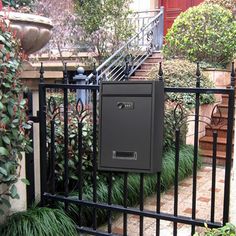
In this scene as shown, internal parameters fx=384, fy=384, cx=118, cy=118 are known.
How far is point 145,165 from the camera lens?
8.79 feet

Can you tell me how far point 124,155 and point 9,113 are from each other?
852mm

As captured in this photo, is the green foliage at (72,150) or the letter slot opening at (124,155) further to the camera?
the green foliage at (72,150)

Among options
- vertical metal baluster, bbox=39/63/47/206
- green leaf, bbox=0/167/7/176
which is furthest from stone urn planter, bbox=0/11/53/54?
green leaf, bbox=0/167/7/176

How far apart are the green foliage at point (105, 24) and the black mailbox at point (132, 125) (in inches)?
247

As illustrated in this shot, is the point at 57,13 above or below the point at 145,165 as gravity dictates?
above

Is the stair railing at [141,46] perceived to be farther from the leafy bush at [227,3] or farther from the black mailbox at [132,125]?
the black mailbox at [132,125]

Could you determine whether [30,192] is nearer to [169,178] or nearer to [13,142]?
[13,142]

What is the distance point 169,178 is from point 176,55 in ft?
12.8

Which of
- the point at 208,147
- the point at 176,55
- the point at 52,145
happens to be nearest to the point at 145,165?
the point at 52,145

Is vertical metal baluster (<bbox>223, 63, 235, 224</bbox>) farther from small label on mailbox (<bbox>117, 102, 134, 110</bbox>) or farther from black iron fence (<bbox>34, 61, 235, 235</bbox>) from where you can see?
small label on mailbox (<bbox>117, 102, 134, 110</bbox>)

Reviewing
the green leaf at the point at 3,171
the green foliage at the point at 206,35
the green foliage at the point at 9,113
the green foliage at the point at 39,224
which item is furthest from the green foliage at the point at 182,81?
the green leaf at the point at 3,171

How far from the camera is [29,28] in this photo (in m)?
2.80

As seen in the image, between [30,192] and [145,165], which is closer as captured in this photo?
[145,165]

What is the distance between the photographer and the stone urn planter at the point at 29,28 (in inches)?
109
